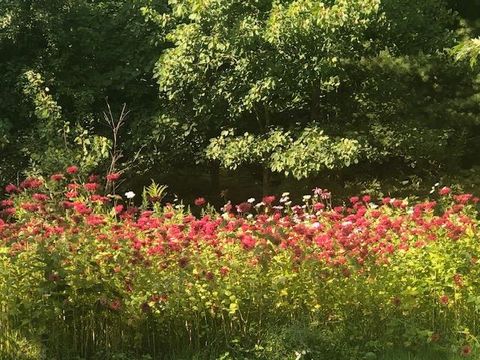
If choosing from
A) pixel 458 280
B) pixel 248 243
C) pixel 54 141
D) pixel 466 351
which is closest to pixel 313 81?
pixel 54 141

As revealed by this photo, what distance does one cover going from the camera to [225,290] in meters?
3.66

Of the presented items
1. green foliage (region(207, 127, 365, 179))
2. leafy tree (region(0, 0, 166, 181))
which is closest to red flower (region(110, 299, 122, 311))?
green foliage (region(207, 127, 365, 179))

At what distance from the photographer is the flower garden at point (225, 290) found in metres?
3.53

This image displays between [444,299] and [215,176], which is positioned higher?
[215,176]

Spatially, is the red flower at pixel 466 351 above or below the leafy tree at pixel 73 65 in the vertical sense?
below

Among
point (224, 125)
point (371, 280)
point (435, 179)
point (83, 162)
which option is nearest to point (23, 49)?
point (83, 162)

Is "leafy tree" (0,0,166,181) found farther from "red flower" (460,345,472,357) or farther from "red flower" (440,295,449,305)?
"red flower" (460,345,472,357)

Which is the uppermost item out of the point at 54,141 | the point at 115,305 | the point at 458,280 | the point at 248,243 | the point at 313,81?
the point at 313,81

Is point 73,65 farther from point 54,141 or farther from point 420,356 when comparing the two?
point 420,356

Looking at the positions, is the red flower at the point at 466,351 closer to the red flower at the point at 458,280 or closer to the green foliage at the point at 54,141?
the red flower at the point at 458,280

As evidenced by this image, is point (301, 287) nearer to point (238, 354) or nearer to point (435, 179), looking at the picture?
point (238, 354)

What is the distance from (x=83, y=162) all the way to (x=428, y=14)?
559 cm

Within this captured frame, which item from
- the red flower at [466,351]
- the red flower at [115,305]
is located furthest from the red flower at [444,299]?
the red flower at [115,305]

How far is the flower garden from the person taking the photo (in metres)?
3.53
